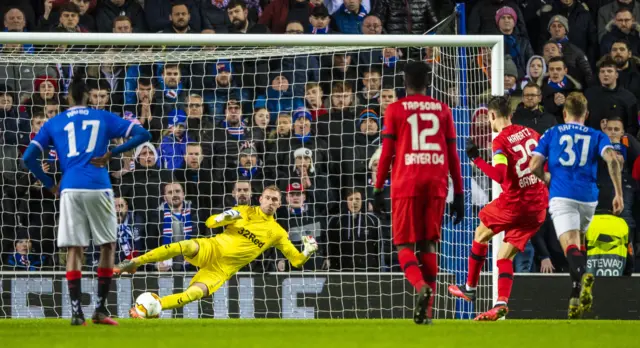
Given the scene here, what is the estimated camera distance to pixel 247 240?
11.6 metres

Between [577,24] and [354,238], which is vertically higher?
[577,24]

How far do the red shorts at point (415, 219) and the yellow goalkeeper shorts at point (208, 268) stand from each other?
326cm

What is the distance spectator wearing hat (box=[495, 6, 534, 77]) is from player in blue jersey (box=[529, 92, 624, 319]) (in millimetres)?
4972

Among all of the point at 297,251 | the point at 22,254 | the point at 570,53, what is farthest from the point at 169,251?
the point at 570,53

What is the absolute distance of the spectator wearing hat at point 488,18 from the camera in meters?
15.1

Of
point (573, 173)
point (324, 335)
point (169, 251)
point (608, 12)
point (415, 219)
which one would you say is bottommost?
point (324, 335)

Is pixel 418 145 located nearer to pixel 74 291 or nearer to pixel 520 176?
pixel 520 176

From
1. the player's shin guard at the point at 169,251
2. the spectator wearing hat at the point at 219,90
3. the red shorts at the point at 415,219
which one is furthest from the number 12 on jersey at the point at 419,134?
the spectator wearing hat at the point at 219,90

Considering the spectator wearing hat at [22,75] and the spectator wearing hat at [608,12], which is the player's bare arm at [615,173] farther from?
the spectator wearing hat at [608,12]

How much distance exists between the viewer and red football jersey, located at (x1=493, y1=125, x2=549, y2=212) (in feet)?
32.6

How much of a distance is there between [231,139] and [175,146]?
642mm

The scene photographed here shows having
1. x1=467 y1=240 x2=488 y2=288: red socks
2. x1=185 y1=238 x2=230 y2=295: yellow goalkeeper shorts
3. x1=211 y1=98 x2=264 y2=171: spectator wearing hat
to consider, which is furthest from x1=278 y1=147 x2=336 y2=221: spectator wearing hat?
x1=467 y1=240 x2=488 y2=288: red socks

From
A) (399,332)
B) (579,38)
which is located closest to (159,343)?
(399,332)

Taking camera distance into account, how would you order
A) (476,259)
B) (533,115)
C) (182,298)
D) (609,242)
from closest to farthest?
(476,259)
(182,298)
(609,242)
(533,115)
